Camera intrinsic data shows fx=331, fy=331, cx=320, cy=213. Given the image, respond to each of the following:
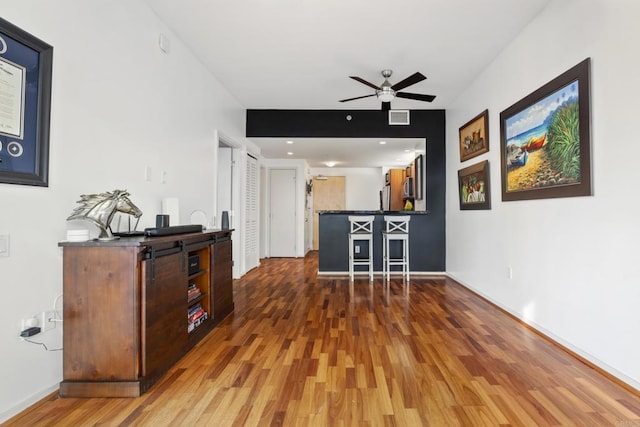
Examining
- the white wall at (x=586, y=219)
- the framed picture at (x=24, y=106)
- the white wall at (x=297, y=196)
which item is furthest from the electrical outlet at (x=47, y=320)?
the white wall at (x=297, y=196)

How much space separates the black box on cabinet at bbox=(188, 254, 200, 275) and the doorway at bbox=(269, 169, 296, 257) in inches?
196

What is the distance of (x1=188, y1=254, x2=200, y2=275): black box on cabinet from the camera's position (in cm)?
266

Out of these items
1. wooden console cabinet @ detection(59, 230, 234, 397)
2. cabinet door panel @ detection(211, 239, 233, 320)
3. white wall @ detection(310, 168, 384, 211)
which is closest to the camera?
wooden console cabinet @ detection(59, 230, 234, 397)

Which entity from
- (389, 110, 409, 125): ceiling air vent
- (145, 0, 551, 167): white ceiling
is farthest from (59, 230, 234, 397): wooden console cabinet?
(389, 110, 409, 125): ceiling air vent

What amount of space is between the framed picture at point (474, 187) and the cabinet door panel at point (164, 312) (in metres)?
3.27

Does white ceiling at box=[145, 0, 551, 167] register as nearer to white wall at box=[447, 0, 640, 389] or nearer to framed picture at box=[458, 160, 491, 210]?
white wall at box=[447, 0, 640, 389]

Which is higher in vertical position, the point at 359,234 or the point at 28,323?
the point at 359,234

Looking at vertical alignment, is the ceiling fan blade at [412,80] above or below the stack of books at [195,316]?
above

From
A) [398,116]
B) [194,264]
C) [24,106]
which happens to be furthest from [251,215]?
[24,106]

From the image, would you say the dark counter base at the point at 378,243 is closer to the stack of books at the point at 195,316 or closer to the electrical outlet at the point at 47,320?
the stack of books at the point at 195,316

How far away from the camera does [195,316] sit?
2.71m

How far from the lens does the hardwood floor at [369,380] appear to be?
165 centimetres

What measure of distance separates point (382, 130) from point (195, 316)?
13.3ft

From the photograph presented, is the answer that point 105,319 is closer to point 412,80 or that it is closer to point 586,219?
point 586,219
